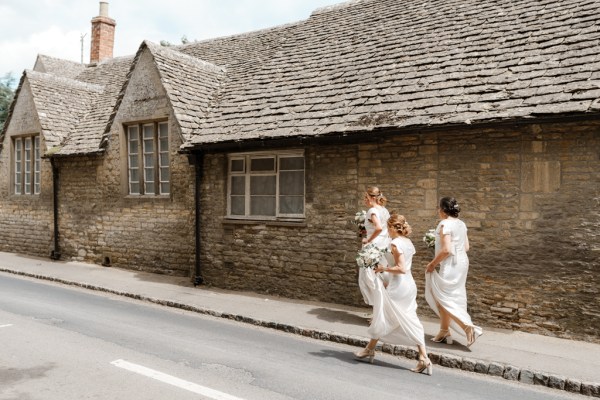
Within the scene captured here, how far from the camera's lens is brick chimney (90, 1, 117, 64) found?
24672 millimetres

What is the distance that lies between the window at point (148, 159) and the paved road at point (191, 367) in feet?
18.9

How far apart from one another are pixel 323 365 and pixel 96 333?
3567 millimetres

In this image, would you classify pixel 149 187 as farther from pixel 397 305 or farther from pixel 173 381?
pixel 397 305

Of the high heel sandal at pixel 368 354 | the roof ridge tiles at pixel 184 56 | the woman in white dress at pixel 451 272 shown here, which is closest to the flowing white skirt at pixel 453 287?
the woman in white dress at pixel 451 272

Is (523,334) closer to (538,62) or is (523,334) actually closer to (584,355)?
(584,355)

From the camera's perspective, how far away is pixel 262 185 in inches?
446

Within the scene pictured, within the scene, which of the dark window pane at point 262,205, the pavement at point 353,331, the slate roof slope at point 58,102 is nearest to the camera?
the pavement at point 353,331

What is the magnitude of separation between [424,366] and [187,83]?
421 inches

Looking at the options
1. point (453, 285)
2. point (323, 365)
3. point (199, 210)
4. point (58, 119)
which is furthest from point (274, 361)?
point (58, 119)

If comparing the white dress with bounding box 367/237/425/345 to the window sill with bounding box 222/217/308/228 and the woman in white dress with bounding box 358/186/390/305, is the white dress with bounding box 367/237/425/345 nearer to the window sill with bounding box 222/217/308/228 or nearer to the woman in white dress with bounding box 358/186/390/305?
the woman in white dress with bounding box 358/186/390/305

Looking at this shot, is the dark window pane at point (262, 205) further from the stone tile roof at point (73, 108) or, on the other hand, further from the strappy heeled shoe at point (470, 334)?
the stone tile roof at point (73, 108)

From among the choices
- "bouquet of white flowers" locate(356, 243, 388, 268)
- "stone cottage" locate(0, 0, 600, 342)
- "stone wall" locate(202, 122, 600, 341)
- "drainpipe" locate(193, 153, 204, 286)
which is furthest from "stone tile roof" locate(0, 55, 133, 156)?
"bouquet of white flowers" locate(356, 243, 388, 268)

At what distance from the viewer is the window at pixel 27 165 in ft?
56.4

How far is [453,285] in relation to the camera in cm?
676
